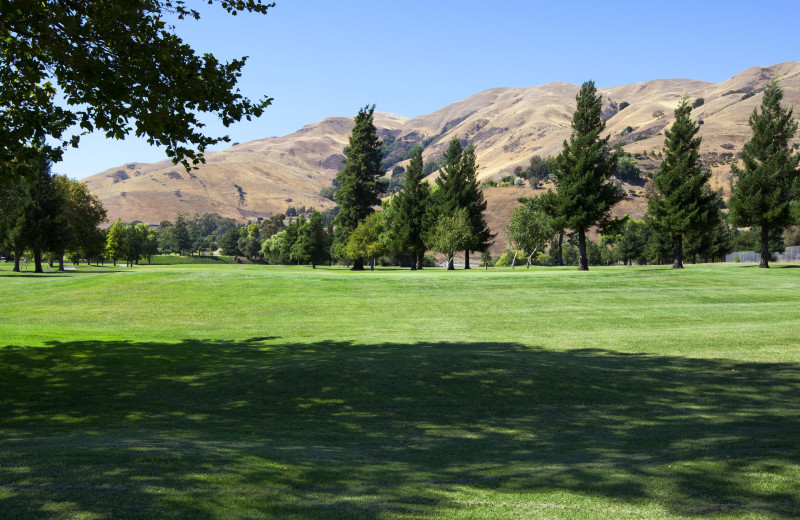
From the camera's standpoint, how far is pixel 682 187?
49.1m

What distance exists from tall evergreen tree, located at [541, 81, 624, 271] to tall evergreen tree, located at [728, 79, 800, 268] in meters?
11.1

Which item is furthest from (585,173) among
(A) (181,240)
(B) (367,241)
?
(A) (181,240)

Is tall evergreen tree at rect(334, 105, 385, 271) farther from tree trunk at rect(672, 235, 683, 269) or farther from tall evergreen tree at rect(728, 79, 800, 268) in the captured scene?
tall evergreen tree at rect(728, 79, 800, 268)

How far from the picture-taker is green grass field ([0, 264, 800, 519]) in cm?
514

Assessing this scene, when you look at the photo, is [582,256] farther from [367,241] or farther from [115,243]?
[115,243]

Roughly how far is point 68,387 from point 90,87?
6.54 m

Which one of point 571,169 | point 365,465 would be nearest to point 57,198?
point 571,169

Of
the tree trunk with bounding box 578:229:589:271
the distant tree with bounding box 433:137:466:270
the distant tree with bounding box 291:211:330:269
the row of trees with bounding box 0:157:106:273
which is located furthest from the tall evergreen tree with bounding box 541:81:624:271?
the row of trees with bounding box 0:157:106:273

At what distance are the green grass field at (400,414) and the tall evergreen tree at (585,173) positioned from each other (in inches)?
1024

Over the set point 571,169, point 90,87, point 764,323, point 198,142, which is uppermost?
point 571,169

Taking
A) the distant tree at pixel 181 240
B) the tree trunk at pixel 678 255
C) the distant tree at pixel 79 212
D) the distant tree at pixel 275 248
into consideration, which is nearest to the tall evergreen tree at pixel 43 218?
the distant tree at pixel 79 212

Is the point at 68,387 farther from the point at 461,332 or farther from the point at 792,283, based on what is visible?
the point at 792,283

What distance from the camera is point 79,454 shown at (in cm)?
610

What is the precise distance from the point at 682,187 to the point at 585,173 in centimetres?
819
